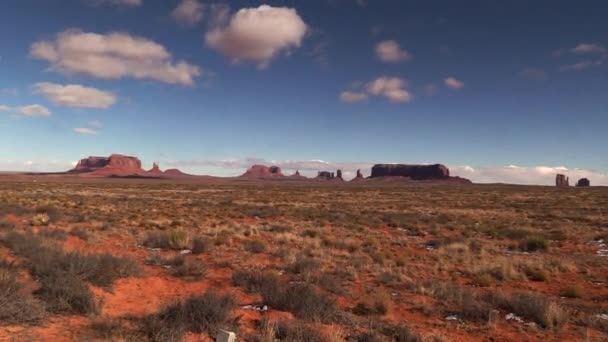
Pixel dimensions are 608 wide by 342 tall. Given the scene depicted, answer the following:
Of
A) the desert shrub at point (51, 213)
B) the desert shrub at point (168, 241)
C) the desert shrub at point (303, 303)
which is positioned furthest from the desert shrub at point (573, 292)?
the desert shrub at point (51, 213)

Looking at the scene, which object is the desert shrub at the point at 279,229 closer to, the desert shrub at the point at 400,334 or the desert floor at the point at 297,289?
the desert floor at the point at 297,289

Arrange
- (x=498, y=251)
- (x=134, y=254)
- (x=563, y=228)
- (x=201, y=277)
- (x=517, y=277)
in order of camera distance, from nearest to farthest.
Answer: (x=201, y=277), (x=517, y=277), (x=134, y=254), (x=498, y=251), (x=563, y=228)

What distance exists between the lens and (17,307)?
628cm

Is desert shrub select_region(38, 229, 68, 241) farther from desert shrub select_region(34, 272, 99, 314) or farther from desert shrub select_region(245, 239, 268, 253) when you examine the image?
desert shrub select_region(34, 272, 99, 314)

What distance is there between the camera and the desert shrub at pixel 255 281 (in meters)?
9.24

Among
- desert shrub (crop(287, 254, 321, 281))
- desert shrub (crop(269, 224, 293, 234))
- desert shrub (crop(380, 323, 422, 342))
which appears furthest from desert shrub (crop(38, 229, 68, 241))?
desert shrub (crop(380, 323, 422, 342))

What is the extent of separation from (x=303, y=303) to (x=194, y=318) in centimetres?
209

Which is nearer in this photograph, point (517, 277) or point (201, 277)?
point (201, 277)

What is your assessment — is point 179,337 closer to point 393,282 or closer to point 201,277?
point 201,277

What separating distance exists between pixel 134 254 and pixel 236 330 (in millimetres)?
8293

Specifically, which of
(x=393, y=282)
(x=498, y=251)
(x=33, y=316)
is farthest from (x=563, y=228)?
(x=33, y=316)

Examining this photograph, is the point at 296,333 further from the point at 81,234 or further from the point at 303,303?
the point at 81,234

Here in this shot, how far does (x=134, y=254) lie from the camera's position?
44.6 ft

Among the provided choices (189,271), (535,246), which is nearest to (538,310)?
(189,271)
